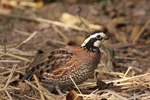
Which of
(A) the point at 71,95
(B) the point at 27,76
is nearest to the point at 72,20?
(B) the point at 27,76

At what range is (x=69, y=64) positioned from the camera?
12.0 feet

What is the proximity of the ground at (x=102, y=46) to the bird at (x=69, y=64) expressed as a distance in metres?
0.26

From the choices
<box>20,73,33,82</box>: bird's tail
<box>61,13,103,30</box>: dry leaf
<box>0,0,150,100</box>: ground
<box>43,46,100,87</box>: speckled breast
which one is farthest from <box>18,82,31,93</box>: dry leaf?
<box>61,13,103,30</box>: dry leaf

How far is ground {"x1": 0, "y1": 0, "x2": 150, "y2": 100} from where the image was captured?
3.72 metres

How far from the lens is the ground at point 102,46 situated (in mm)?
3719

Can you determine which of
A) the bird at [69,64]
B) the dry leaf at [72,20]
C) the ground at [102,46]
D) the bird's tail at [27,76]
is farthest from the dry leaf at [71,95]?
the dry leaf at [72,20]

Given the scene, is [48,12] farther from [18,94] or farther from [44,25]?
[18,94]

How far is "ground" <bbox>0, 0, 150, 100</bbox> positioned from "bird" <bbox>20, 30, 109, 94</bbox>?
26 cm

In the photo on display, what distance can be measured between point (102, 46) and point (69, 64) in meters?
1.29

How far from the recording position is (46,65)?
380 cm

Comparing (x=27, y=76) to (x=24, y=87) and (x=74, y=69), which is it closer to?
(x=24, y=87)

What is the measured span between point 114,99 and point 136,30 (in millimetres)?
3007

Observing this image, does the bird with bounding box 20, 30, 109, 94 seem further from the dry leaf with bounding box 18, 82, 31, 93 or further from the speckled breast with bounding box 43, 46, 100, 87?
the dry leaf with bounding box 18, 82, 31, 93

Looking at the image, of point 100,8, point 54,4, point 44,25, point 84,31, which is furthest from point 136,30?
point 54,4
